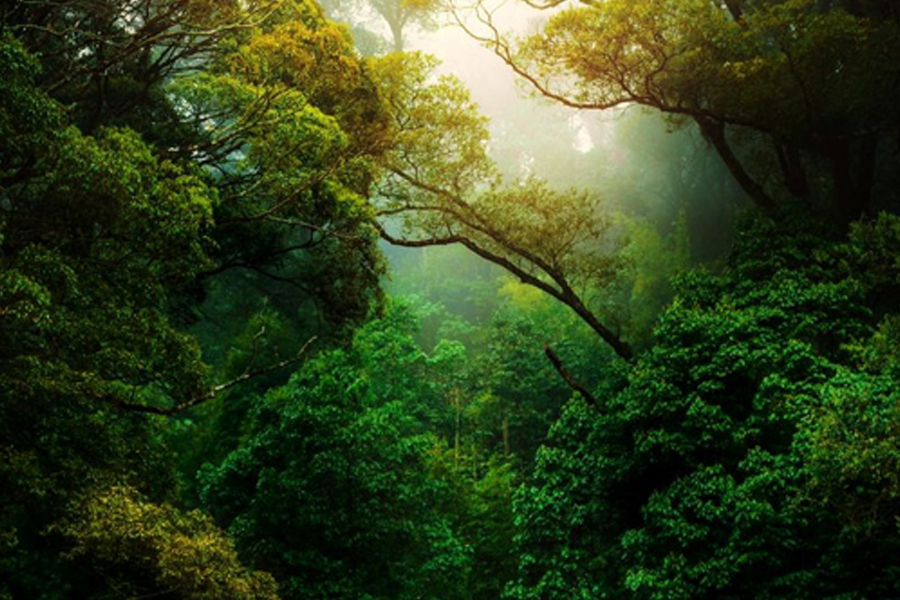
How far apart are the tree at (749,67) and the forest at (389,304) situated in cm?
6

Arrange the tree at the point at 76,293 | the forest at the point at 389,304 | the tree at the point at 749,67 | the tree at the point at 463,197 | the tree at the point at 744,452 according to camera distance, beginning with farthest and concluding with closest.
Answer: the tree at the point at 463,197 < the tree at the point at 749,67 < the tree at the point at 744,452 < the forest at the point at 389,304 < the tree at the point at 76,293

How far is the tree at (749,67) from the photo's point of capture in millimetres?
13680

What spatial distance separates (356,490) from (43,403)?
9.08 meters

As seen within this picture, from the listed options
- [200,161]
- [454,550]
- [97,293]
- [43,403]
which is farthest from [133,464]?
[454,550]

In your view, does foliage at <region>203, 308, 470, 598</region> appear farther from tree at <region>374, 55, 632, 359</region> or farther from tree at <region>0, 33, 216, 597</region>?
tree at <region>0, 33, 216, 597</region>

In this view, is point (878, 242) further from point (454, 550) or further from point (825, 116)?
point (454, 550)

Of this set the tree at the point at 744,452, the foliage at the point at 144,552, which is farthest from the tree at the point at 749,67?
the foliage at the point at 144,552

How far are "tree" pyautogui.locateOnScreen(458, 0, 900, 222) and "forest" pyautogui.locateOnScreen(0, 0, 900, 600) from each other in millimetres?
59

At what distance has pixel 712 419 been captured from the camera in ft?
38.6

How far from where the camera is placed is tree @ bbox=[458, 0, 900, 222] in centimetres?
1368

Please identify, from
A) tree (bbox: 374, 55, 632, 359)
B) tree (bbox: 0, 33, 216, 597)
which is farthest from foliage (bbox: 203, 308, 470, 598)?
tree (bbox: 0, 33, 216, 597)

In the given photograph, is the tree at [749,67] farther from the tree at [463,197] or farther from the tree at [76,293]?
the tree at [76,293]

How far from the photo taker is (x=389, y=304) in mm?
15547

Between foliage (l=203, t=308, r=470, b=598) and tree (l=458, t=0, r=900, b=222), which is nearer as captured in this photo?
tree (l=458, t=0, r=900, b=222)
